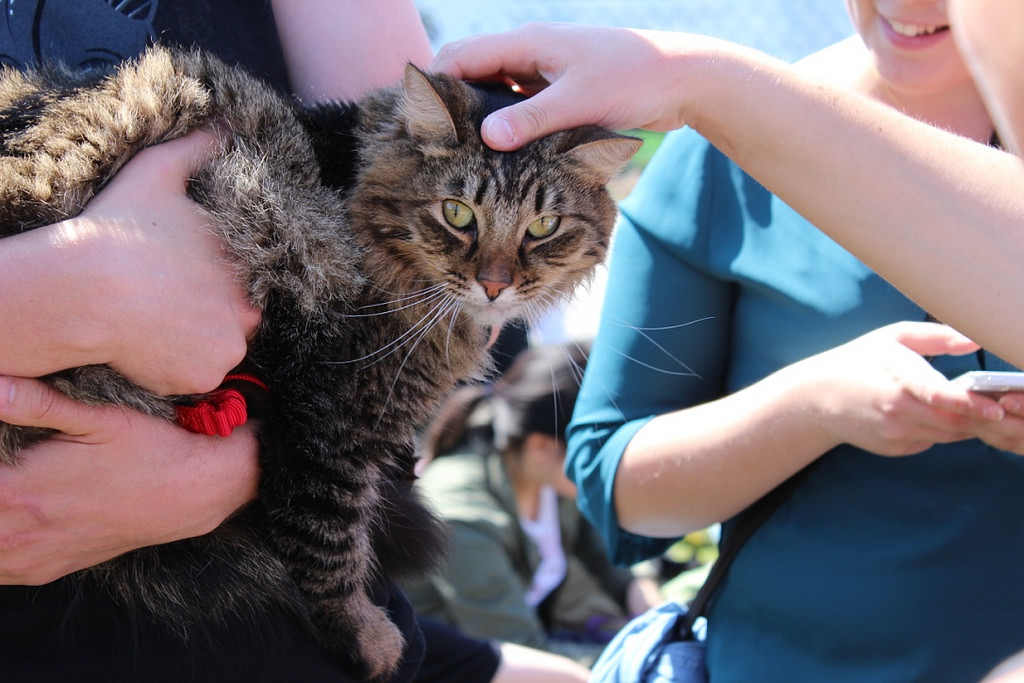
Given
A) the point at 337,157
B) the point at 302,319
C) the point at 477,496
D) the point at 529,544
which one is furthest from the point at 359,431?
the point at 529,544

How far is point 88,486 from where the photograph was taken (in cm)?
120

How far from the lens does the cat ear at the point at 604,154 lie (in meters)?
1.51

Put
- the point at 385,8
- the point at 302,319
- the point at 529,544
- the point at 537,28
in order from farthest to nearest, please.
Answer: the point at 529,544
the point at 385,8
the point at 302,319
the point at 537,28

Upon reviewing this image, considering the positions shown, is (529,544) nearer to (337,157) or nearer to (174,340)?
(337,157)

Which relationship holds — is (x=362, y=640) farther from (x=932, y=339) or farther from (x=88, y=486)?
(x=932, y=339)

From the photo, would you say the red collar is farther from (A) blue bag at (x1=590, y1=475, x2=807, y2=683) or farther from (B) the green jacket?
(B) the green jacket

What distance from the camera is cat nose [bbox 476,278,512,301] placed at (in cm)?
160

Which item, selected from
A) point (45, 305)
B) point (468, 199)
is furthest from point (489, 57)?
point (45, 305)

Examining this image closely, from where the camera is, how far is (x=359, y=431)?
1485 mm

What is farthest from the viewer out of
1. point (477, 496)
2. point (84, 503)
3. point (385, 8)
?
point (477, 496)

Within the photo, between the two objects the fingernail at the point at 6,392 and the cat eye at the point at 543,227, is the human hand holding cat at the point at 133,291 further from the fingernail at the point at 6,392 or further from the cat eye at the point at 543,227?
the cat eye at the point at 543,227

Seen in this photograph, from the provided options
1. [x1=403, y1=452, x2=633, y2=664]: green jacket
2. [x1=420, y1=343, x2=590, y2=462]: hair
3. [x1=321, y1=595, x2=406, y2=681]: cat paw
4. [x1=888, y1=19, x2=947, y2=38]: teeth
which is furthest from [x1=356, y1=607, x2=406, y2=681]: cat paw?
[x1=420, y1=343, x2=590, y2=462]: hair

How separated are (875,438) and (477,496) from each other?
2428mm

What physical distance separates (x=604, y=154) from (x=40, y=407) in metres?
1.08
